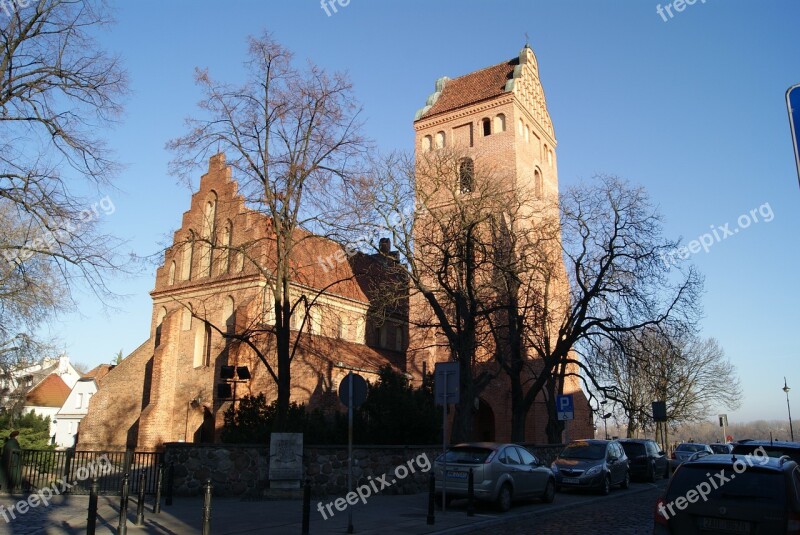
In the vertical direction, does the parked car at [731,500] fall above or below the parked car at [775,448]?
below

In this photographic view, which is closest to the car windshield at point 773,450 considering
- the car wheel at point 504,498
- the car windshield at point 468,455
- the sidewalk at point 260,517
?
the sidewalk at point 260,517

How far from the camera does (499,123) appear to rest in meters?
38.5

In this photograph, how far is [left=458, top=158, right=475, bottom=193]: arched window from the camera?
24344 mm

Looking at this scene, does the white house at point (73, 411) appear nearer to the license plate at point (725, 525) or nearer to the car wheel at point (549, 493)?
the car wheel at point (549, 493)

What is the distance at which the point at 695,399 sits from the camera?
170ft

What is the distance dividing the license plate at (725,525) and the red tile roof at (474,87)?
113ft

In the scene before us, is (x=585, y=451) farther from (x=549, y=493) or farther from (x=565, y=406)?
(x=549, y=493)

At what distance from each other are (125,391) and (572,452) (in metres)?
23.6

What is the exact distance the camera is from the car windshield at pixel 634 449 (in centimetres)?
2456

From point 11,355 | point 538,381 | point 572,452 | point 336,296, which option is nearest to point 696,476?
point 572,452

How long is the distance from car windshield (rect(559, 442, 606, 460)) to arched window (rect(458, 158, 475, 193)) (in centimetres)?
1009

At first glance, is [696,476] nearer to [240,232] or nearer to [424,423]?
[424,423]

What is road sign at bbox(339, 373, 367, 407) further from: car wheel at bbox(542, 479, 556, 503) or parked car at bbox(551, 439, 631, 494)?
parked car at bbox(551, 439, 631, 494)

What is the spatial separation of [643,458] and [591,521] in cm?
1267
